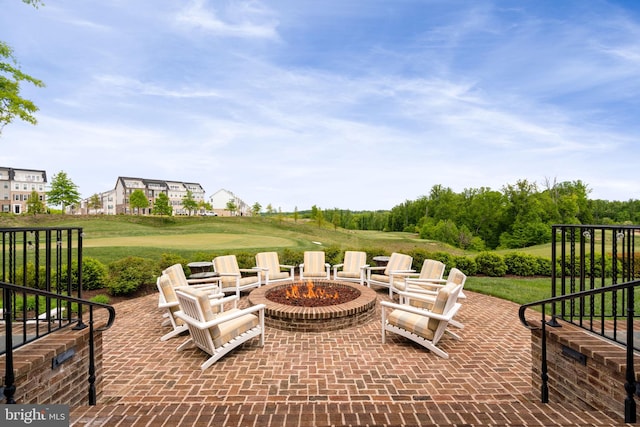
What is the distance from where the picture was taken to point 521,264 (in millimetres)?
11117

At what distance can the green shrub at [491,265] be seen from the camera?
36.0 feet

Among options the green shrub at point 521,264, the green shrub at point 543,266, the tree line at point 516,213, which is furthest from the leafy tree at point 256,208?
the green shrub at point 543,266

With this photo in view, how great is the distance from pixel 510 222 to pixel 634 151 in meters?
21.6

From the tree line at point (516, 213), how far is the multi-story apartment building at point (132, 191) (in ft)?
139

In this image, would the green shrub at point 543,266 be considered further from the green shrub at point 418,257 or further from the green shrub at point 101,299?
the green shrub at point 101,299

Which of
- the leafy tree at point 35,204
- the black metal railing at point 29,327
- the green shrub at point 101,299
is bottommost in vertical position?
the green shrub at point 101,299

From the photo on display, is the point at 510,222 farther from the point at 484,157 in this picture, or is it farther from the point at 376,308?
the point at 376,308

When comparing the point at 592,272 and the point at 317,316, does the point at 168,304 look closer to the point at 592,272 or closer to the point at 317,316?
the point at 317,316

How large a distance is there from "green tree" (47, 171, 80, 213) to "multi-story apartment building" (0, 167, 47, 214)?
8.18m

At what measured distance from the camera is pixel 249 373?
12.3 feet

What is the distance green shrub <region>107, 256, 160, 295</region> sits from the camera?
7.98 m

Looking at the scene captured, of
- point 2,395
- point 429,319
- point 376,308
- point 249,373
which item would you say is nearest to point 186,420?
point 2,395

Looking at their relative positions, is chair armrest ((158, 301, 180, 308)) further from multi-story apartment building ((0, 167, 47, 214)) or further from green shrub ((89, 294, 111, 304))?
multi-story apartment building ((0, 167, 47, 214))

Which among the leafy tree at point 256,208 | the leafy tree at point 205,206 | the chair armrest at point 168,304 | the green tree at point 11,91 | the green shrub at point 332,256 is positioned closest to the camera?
the chair armrest at point 168,304
